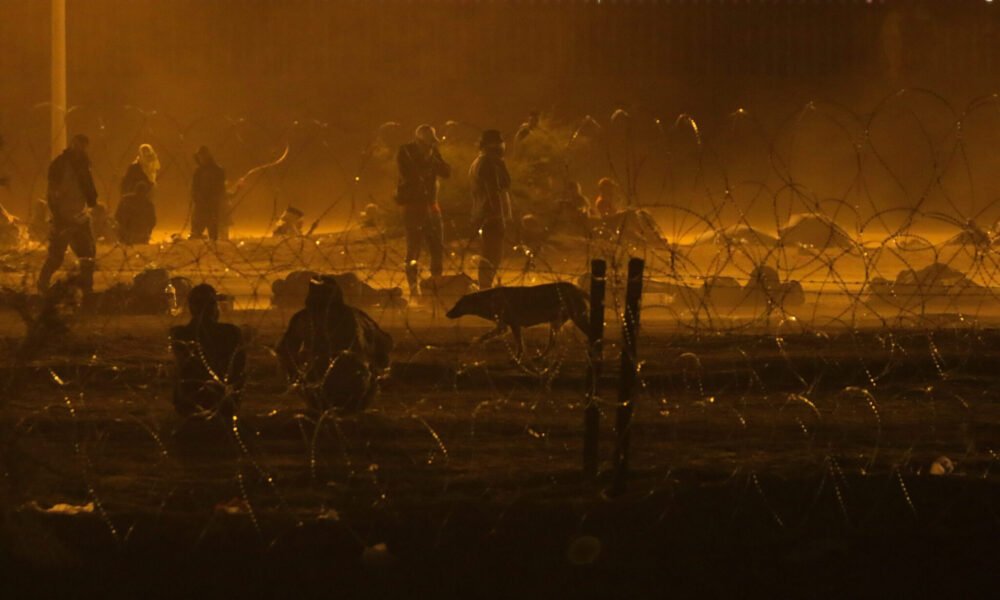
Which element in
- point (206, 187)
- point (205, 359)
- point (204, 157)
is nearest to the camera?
point (205, 359)

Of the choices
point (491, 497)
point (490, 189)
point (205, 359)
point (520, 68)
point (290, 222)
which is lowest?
point (491, 497)

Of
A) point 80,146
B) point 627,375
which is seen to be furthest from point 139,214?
point 627,375

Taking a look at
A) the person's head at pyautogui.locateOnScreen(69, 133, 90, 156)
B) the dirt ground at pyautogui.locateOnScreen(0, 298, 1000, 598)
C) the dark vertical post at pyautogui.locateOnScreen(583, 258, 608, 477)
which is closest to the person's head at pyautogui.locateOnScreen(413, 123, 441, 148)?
the person's head at pyautogui.locateOnScreen(69, 133, 90, 156)

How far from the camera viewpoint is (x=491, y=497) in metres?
6.58

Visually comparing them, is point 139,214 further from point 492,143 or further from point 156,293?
point 156,293

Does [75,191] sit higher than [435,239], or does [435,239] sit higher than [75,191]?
[75,191]

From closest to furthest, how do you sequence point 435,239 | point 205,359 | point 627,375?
point 627,375 → point 205,359 → point 435,239

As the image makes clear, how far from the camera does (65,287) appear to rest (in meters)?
5.59

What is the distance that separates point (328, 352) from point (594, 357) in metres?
1.45

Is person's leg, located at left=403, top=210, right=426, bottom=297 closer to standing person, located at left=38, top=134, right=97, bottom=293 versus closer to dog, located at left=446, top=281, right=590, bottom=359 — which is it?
standing person, located at left=38, top=134, right=97, bottom=293

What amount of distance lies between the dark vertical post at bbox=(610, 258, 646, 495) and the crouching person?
154cm

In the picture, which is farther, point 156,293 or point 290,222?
point 290,222

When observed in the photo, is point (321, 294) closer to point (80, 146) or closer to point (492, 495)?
point (492, 495)

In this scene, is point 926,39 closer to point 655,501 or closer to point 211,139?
point 211,139
